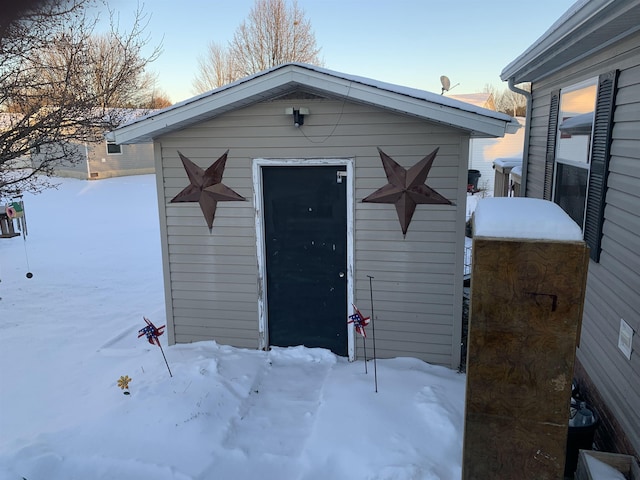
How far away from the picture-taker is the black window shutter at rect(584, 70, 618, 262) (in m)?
3.63

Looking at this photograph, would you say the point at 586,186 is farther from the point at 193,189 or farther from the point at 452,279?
the point at 193,189

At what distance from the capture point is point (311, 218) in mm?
4941

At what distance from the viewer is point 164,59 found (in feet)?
36.2

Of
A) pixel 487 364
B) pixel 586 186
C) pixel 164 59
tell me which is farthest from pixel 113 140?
pixel 164 59

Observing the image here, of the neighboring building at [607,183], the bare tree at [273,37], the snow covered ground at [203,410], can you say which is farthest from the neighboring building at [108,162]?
the neighboring building at [607,183]

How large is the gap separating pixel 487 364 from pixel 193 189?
362 cm

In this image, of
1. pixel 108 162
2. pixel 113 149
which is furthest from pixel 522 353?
pixel 113 149

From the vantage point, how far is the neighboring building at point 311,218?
448cm

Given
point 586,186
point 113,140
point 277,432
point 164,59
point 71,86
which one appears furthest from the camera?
point 164,59

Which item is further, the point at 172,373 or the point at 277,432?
the point at 172,373

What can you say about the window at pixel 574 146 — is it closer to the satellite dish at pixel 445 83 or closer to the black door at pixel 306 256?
the black door at pixel 306 256

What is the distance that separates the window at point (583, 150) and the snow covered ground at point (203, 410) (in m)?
1.93

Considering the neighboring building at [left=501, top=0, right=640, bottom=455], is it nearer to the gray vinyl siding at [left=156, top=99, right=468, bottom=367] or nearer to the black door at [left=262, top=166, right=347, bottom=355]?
the gray vinyl siding at [left=156, top=99, right=468, bottom=367]

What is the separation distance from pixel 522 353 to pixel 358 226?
2553 millimetres
